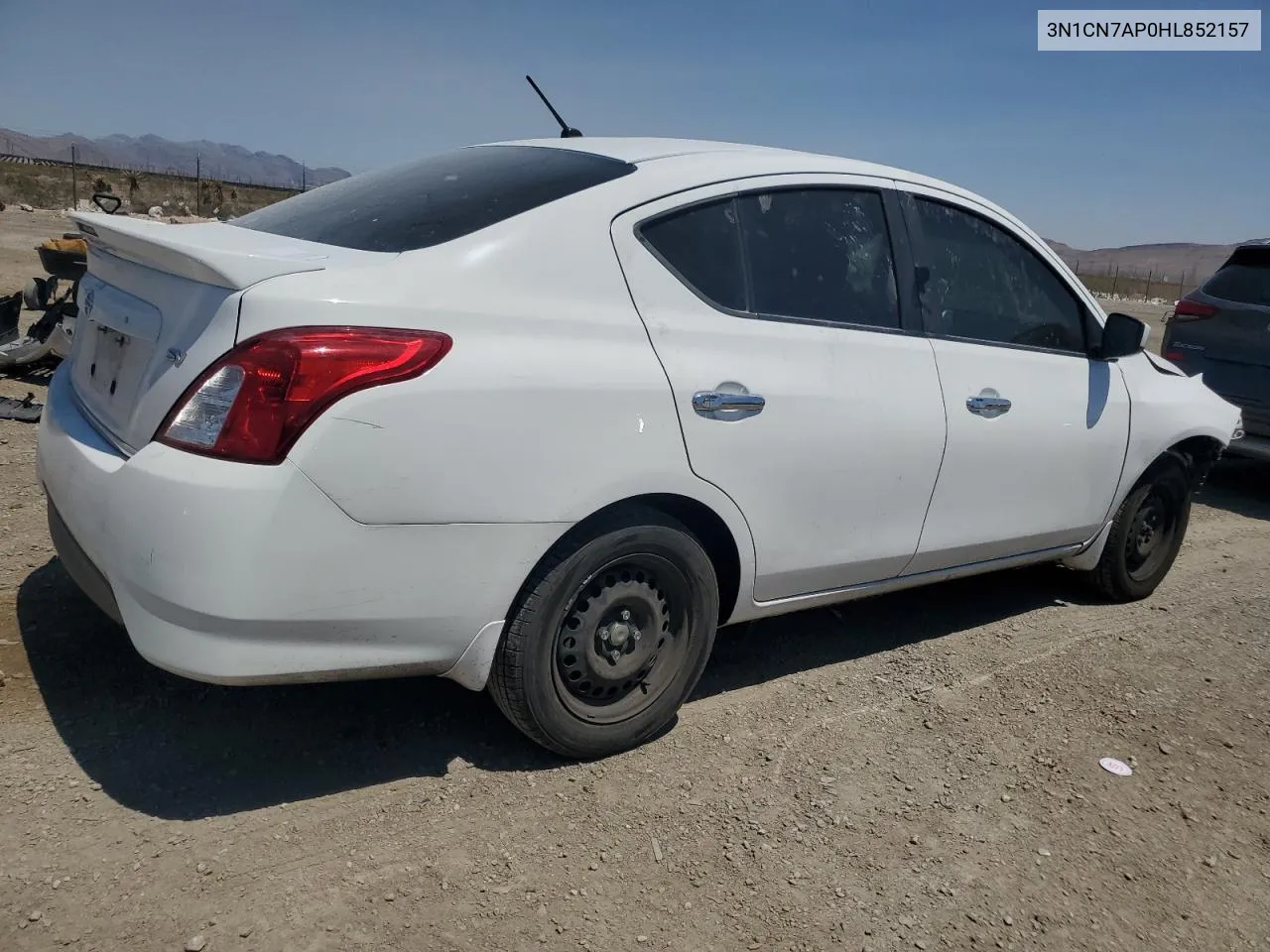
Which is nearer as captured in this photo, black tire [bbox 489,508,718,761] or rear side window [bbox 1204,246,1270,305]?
black tire [bbox 489,508,718,761]

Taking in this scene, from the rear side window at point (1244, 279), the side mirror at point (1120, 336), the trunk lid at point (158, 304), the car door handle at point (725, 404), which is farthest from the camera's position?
the rear side window at point (1244, 279)

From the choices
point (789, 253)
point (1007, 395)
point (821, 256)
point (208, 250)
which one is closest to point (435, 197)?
point (208, 250)

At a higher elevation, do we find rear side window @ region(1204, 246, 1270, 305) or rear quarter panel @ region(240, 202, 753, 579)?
rear quarter panel @ region(240, 202, 753, 579)

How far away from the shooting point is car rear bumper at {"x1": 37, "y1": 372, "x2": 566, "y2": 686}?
7.64 feet

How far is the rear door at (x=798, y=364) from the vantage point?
9.83 feet

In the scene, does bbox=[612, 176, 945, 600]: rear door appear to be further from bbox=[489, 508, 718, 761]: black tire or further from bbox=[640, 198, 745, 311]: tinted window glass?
bbox=[489, 508, 718, 761]: black tire

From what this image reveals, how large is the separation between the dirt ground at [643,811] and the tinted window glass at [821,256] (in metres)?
1.37

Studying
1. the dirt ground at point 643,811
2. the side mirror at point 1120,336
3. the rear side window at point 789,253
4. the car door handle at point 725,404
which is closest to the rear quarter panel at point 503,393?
the car door handle at point 725,404

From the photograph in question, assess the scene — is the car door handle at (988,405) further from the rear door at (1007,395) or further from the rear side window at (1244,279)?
the rear side window at (1244,279)

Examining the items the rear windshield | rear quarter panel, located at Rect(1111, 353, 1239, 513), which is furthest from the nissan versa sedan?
the rear windshield

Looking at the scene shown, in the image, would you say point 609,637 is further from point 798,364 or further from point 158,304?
point 158,304

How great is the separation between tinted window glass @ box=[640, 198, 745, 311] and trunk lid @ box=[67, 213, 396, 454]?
840mm

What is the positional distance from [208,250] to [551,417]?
939mm

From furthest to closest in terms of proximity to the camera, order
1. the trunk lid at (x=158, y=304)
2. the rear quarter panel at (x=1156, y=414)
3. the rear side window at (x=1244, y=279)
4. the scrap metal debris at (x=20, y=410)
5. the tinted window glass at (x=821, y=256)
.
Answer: the rear side window at (x=1244, y=279) → the scrap metal debris at (x=20, y=410) → the rear quarter panel at (x=1156, y=414) → the tinted window glass at (x=821, y=256) → the trunk lid at (x=158, y=304)
